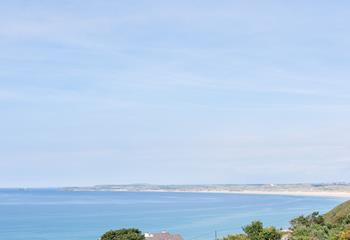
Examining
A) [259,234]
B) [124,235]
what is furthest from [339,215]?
[124,235]

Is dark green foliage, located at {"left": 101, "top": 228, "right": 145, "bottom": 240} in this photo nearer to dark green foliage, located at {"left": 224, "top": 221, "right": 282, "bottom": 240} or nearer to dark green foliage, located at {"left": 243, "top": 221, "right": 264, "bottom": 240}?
dark green foliage, located at {"left": 224, "top": 221, "right": 282, "bottom": 240}

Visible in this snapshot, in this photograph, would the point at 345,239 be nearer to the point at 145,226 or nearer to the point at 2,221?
the point at 145,226

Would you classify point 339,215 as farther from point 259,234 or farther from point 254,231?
point 259,234

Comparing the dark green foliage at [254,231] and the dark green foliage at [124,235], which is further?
the dark green foliage at [124,235]

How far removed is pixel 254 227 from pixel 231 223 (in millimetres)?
71951

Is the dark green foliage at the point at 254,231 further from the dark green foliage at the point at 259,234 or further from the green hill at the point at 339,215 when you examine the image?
the green hill at the point at 339,215

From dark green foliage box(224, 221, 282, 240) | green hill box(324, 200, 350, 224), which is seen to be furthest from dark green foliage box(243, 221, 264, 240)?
green hill box(324, 200, 350, 224)

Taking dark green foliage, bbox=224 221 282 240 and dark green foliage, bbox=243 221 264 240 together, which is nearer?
dark green foliage, bbox=224 221 282 240

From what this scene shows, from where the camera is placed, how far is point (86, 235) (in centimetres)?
10700

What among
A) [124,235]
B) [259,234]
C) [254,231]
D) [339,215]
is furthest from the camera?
[339,215]

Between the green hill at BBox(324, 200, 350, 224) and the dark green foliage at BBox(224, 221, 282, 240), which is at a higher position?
the green hill at BBox(324, 200, 350, 224)

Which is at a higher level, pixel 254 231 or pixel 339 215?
pixel 339 215

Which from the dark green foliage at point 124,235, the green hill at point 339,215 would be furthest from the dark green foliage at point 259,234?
the green hill at point 339,215

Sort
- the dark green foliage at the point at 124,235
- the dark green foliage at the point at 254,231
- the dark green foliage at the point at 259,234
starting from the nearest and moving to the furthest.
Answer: the dark green foliage at the point at 259,234
the dark green foliage at the point at 254,231
the dark green foliage at the point at 124,235
